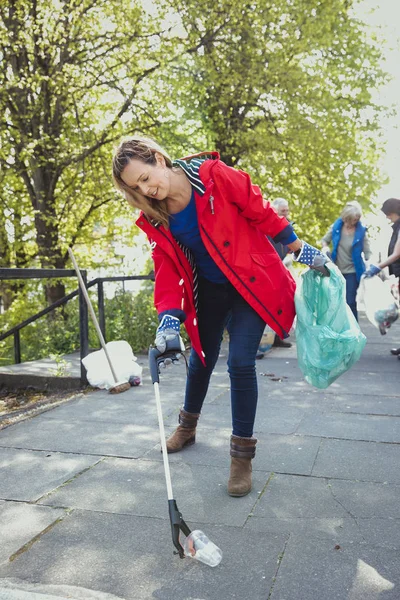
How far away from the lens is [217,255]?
11.4ft

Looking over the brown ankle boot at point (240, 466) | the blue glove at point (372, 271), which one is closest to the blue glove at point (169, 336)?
the brown ankle boot at point (240, 466)

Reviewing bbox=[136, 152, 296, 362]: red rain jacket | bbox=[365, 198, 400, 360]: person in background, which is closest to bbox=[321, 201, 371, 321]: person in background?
bbox=[365, 198, 400, 360]: person in background

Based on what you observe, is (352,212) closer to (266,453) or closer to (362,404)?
(362,404)

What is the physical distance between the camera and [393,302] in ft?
21.5

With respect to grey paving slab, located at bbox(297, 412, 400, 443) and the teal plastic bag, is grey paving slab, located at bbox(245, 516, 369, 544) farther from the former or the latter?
grey paving slab, located at bbox(297, 412, 400, 443)

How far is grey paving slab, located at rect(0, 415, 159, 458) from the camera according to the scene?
4387 millimetres

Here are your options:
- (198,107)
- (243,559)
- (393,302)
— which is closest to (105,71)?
(198,107)

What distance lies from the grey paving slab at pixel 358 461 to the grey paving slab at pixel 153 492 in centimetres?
40

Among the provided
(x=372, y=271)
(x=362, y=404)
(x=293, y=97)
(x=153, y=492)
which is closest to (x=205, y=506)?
(x=153, y=492)

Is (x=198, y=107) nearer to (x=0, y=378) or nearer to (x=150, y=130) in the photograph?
(x=150, y=130)

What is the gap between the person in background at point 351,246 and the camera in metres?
8.38

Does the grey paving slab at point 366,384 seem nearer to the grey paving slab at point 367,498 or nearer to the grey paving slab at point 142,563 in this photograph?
the grey paving slab at point 367,498

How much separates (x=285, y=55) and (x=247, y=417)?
1179 centimetres

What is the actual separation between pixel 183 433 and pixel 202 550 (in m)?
1.66
